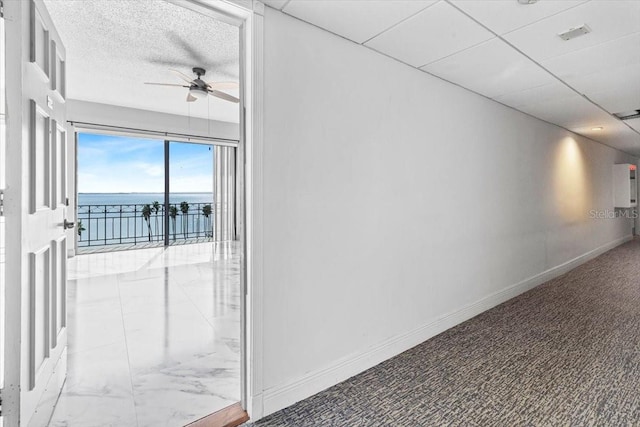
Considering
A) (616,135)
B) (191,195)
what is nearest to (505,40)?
(616,135)

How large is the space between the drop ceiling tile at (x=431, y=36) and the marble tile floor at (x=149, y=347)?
2.56m

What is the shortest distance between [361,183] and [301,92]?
75 centimetres

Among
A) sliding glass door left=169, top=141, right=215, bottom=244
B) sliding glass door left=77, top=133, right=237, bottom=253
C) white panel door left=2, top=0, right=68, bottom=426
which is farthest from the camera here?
sliding glass door left=169, top=141, right=215, bottom=244

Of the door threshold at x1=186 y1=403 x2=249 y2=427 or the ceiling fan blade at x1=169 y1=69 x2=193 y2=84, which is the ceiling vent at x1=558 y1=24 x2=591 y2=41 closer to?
the door threshold at x1=186 y1=403 x2=249 y2=427

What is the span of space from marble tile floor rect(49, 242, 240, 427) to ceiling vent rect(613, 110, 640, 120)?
17.9 ft

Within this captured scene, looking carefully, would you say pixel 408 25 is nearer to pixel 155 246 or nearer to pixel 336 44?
pixel 336 44

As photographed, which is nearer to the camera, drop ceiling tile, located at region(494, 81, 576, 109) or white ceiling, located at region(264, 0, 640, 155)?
white ceiling, located at region(264, 0, 640, 155)

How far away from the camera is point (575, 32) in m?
2.14

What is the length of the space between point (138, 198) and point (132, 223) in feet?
2.91

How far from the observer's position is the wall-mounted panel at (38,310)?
141 cm

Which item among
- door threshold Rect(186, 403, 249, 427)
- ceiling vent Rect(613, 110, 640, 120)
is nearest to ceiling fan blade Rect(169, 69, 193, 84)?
door threshold Rect(186, 403, 249, 427)

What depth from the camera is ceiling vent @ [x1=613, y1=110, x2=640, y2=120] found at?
4221 mm

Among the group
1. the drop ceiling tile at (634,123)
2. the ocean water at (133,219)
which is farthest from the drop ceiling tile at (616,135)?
the ocean water at (133,219)

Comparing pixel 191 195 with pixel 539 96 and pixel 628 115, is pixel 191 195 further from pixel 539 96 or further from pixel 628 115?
pixel 628 115
